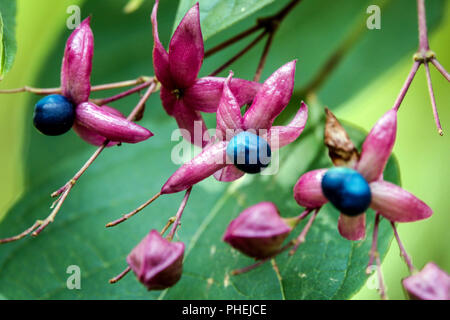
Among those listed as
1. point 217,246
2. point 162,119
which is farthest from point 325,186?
point 162,119

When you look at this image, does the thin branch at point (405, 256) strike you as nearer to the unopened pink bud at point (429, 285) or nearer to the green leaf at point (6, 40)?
the unopened pink bud at point (429, 285)

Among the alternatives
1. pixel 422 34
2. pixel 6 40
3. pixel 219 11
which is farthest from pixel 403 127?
pixel 6 40

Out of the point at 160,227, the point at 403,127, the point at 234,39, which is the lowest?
the point at 160,227

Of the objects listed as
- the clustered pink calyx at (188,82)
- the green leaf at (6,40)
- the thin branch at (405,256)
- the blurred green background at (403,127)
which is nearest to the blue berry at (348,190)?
the thin branch at (405,256)

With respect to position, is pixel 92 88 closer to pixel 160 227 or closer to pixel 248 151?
pixel 248 151

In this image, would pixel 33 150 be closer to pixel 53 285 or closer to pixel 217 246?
pixel 53 285
